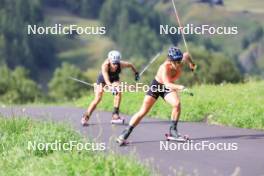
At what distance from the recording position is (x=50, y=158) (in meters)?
10.1

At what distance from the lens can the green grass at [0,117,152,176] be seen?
9102 millimetres

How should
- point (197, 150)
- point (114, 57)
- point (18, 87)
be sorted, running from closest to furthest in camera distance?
point (197, 150) → point (114, 57) → point (18, 87)

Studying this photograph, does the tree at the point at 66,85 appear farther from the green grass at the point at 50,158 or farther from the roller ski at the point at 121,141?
the green grass at the point at 50,158

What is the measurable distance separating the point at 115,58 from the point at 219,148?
431cm

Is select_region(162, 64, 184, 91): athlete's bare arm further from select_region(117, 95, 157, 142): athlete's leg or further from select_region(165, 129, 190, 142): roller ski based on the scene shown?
select_region(165, 129, 190, 142): roller ski

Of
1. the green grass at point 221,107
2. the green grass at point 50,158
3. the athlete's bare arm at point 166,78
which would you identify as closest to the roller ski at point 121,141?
→ the green grass at point 50,158

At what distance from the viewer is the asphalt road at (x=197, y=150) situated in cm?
1023

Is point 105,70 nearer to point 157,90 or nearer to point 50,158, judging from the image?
point 157,90

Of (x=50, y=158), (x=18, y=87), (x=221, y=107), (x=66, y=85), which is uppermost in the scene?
(x=66, y=85)

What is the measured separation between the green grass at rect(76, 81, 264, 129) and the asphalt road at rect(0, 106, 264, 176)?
1.64ft

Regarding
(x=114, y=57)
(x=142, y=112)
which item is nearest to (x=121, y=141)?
(x=142, y=112)

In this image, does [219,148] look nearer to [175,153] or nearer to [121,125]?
[175,153]

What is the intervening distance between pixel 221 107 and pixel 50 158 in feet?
26.6

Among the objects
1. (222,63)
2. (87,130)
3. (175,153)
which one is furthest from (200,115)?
(222,63)
